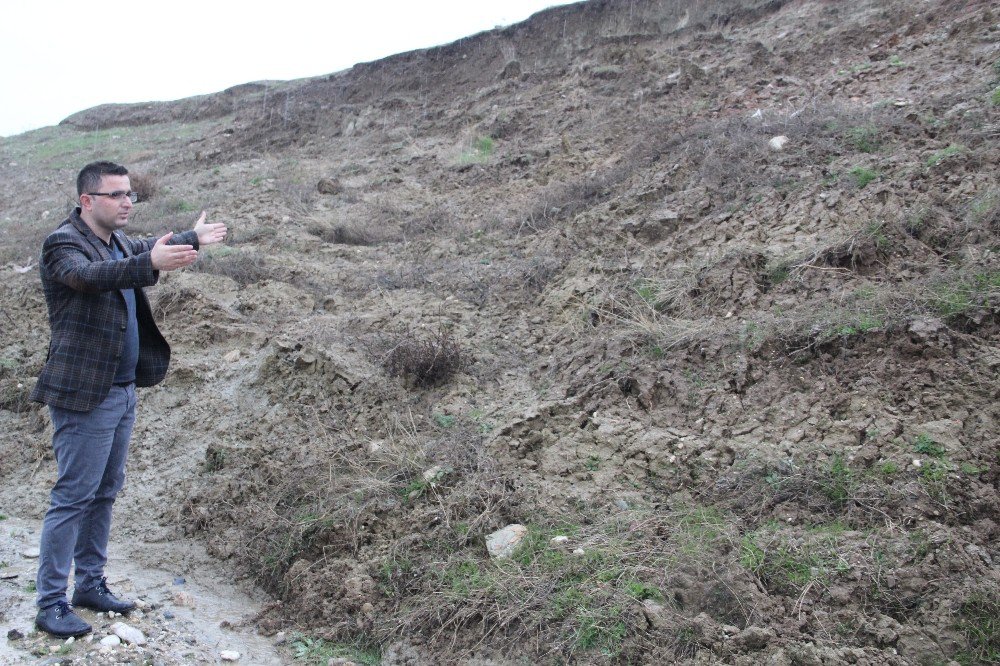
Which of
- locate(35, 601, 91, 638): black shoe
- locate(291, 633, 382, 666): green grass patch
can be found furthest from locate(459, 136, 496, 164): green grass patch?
locate(35, 601, 91, 638): black shoe

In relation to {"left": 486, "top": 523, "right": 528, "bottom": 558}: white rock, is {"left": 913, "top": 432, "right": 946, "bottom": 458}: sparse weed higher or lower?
higher

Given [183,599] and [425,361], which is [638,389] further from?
[183,599]

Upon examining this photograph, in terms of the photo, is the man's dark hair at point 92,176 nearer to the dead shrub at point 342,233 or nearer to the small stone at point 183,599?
the small stone at point 183,599

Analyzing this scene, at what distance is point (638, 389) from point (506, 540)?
51.5 inches

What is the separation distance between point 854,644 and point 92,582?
3184 millimetres

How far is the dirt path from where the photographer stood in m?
2.94

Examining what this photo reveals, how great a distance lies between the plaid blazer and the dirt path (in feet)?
3.21

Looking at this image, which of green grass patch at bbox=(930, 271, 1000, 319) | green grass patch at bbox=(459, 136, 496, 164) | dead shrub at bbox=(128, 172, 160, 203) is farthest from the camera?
dead shrub at bbox=(128, 172, 160, 203)

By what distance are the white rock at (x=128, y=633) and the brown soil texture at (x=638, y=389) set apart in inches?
27.2

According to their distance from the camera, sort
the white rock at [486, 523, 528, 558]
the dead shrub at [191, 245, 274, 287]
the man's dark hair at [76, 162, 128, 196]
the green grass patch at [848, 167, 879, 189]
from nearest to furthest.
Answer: the man's dark hair at [76, 162, 128, 196], the white rock at [486, 523, 528, 558], the green grass patch at [848, 167, 879, 189], the dead shrub at [191, 245, 274, 287]

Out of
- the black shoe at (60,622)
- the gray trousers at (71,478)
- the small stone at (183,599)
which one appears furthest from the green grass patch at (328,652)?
the gray trousers at (71,478)

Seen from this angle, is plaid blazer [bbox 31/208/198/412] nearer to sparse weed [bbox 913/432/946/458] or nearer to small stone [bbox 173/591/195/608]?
small stone [bbox 173/591/195/608]

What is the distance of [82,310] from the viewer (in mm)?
2994

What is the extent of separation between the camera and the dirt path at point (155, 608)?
294 cm
